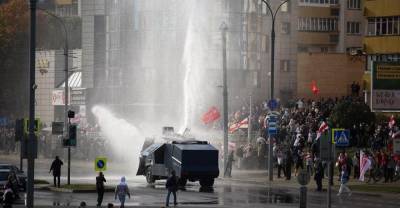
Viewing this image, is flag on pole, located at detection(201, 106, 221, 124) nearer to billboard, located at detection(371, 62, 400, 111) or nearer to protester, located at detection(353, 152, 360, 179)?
billboard, located at detection(371, 62, 400, 111)

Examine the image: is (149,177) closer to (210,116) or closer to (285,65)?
(210,116)

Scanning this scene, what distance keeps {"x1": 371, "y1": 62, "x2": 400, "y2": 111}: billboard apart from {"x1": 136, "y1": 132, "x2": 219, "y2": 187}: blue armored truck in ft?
35.8

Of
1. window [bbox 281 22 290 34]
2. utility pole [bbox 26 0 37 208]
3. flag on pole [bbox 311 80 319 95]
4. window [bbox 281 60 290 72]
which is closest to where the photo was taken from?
utility pole [bbox 26 0 37 208]

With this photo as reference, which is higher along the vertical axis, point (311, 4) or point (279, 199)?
point (311, 4)

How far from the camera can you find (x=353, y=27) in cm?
11631

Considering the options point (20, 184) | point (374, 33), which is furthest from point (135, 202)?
point (374, 33)

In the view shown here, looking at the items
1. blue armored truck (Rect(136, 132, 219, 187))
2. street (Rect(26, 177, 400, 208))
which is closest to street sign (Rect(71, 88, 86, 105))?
blue armored truck (Rect(136, 132, 219, 187))

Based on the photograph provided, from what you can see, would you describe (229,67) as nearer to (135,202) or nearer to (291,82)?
(291,82)

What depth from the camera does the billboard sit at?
63.5 m

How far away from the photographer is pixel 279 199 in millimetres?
48969

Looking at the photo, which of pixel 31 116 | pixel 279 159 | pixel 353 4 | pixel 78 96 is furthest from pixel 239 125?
pixel 353 4

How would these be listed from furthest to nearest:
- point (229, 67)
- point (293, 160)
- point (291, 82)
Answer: point (291, 82), point (229, 67), point (293, 160)

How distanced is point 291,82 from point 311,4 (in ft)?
29.4

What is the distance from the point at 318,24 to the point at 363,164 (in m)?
58.7
